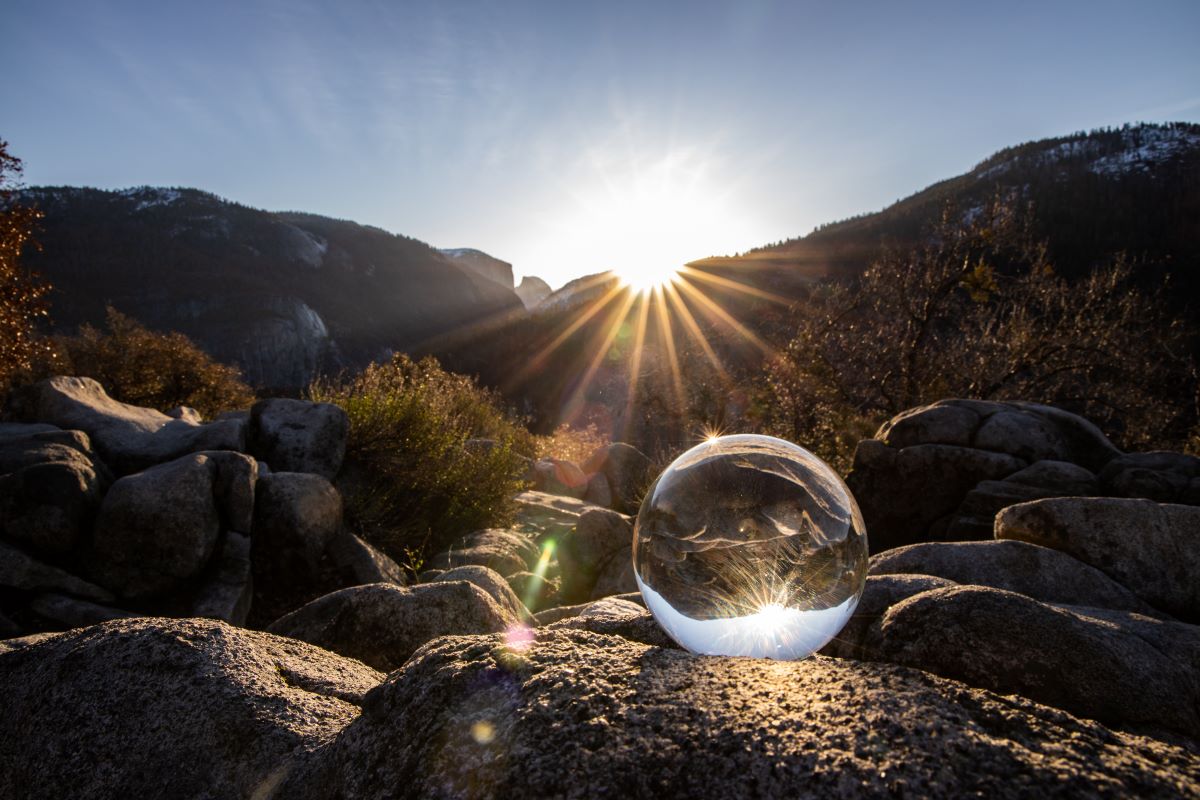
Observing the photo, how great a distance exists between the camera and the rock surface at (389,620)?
266cm

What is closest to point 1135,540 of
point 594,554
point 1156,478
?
point 1156,478

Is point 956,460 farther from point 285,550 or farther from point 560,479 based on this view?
point 560,479

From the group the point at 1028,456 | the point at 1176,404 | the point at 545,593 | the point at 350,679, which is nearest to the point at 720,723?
the point at 350,679

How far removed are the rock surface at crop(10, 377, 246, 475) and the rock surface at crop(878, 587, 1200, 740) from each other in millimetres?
6008

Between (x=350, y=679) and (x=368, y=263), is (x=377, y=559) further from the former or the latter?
(x=368, y=263)

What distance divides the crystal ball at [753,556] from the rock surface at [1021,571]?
1.91m

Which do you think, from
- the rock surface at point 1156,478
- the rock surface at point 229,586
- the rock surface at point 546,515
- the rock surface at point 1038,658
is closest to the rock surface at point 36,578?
the rock surface at point 229,586

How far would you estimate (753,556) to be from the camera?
72.2 inches

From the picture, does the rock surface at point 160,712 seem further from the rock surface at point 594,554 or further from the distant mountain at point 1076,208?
the distant mountain at point 1076,208

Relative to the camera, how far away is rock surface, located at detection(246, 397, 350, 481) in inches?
234

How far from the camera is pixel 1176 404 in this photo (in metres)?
12.2

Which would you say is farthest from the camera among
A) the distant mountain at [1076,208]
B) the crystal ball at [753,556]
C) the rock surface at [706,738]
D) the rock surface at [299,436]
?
the distant mountain at [1076,208]

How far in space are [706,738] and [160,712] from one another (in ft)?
5.21

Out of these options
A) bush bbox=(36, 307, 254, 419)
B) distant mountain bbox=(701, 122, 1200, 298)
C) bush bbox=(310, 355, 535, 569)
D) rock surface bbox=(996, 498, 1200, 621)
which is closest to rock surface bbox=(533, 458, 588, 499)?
bush bbox=(310, 355, 535, 569)
